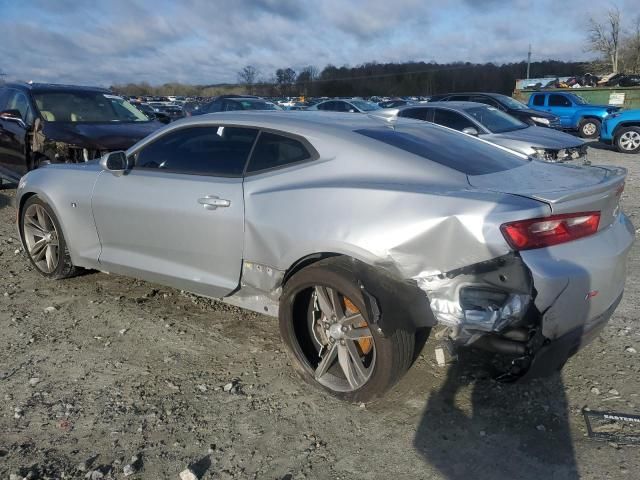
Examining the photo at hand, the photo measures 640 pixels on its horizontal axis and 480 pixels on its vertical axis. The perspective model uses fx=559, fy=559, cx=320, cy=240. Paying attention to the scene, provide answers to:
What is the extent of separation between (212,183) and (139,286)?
5.84 ft

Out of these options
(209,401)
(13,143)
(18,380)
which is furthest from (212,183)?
(13,143)

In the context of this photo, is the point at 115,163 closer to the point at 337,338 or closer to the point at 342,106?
the point at 337,338

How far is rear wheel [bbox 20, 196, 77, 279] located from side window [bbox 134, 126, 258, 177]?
1.14 m

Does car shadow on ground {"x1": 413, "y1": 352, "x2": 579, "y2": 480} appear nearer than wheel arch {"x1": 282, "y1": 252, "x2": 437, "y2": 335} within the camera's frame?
Yes

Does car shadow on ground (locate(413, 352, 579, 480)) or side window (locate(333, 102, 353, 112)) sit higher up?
side window (locate(333, 102, 353, 112))

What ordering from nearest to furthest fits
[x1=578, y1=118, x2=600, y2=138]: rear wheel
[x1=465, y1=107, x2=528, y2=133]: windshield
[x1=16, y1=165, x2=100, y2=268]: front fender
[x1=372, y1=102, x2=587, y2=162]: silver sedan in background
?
[x1=16, y1=165, x2=100, y2=268]: front fender < [x1=372, y1=102, x2=587, y2=162]: silver sedan in background < [x1=465, y1=107, x2=528, y2=133]: windshield < [x1=578, y1=118, x2=600, y2=138]: rear wheel

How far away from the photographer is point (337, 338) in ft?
10.3

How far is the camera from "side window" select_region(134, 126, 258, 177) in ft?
11.9

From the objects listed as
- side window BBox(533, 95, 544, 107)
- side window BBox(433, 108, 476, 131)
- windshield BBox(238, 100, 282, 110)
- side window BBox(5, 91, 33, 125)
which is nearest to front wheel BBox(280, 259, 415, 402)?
side window BBox(5, 91, 33, 125)

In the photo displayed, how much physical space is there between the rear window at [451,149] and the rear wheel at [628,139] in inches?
550

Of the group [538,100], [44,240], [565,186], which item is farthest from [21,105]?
[538,100]

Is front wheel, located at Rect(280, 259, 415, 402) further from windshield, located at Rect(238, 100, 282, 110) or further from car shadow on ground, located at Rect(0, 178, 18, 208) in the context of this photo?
windshield, located at Rect(238, 100, 282, 110)

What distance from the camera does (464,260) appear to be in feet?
8.83

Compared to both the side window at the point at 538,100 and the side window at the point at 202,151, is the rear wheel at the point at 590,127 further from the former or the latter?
the side window at the point at 202,151
